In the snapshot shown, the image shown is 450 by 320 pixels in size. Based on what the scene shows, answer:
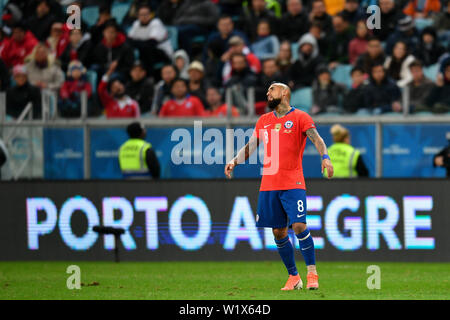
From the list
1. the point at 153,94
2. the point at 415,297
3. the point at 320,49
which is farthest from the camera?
the point at 320,49

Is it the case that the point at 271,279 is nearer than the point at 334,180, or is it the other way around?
the point at 271,279

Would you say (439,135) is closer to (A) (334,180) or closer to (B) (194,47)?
(A) (334,180)

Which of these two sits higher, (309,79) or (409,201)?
(309,79)

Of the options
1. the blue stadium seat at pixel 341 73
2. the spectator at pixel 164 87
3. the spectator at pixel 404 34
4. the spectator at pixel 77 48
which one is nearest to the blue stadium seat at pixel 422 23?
the spectator at pixel 404 34

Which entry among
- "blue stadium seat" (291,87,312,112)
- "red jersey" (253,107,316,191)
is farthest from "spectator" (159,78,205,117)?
"red jersey" (253,107,316,191)

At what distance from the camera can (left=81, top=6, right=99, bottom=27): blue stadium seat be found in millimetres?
19688

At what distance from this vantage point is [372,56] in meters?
16.8

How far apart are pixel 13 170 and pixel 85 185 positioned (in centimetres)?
172

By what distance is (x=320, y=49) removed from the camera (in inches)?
708

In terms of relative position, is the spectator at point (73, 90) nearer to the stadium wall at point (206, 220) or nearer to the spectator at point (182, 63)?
the stadium wall at point (206, 220)

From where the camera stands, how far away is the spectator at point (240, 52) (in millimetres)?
17766

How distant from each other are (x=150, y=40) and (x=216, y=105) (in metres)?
3.98

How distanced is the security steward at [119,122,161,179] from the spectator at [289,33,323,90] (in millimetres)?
3357
